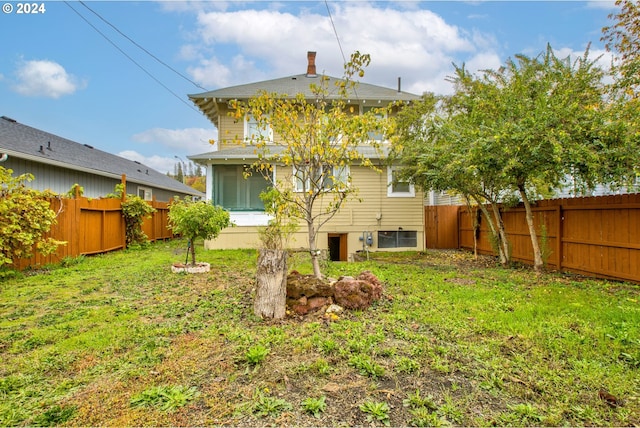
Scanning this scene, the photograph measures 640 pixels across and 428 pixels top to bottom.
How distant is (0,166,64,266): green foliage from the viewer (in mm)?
6438

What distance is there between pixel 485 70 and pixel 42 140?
17041 mm

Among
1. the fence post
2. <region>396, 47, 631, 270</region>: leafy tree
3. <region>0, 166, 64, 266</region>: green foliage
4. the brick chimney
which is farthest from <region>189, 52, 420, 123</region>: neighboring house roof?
<region>0, 166, 64, 266</region>: green foliage

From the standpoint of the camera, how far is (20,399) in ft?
8.07

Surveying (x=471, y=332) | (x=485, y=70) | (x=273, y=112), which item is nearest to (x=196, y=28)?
(x=273, y=112)

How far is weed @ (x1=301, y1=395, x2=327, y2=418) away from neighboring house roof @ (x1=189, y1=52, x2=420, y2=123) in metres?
10.5

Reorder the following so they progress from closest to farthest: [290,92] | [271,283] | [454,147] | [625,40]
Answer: [271,283] → [454,147] → [625,40] → [290,92]

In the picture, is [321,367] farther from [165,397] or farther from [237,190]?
[237,190]

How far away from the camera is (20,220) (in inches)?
265

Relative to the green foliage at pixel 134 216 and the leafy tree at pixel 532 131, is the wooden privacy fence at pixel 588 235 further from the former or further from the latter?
the green foliage at pixel 134 216

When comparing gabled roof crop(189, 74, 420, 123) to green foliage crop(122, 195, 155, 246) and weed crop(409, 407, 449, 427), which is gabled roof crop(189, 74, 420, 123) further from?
weed crop(409, 407, 449, 427)

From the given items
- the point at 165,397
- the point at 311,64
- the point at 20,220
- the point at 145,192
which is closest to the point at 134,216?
the point at 20,220

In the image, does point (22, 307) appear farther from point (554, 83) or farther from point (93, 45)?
point (554, 83)

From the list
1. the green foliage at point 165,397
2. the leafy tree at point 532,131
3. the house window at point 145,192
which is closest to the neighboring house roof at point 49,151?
the house window at point 145,192

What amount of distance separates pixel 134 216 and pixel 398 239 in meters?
9.75
